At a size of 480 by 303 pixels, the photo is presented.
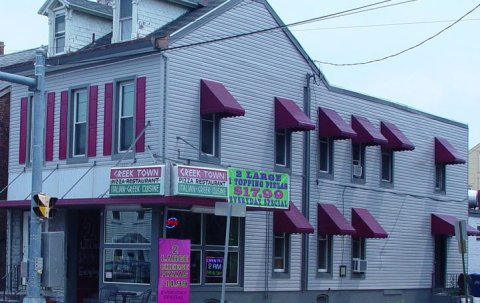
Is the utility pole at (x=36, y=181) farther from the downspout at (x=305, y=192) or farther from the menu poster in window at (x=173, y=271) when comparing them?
the downspout at (x=305, y=192)

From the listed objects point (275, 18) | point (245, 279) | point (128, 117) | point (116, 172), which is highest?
point (275, 18)

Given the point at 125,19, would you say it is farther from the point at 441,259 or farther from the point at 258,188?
the point at 441,259

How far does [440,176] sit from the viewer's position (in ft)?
122

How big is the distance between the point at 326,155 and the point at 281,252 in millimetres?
3989

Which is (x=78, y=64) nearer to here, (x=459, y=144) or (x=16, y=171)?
(x=16, y=171)

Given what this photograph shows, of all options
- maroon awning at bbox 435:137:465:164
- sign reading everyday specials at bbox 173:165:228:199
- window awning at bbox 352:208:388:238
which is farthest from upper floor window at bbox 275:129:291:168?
maroon awning at bbox 435:137:465:164

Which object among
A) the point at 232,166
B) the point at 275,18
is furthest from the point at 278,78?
→ the point at 232,166

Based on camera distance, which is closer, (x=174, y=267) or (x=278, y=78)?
(x=174, y=267)

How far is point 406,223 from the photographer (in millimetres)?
34969

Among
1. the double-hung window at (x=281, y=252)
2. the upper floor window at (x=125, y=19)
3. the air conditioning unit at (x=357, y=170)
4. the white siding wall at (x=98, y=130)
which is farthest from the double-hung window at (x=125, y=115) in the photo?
the air conditioning unit at (x=357, y=170)

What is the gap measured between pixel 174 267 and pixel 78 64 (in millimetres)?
6908

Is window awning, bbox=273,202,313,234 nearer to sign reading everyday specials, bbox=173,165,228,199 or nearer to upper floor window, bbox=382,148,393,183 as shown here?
sign reading everyday specials, bbox=173,165,228,199

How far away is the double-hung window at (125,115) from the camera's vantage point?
25781 mm

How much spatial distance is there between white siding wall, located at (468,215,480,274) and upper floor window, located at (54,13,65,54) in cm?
2176
